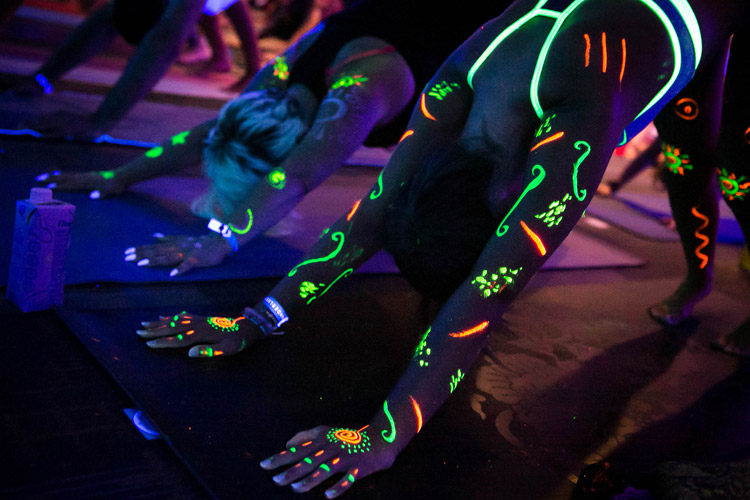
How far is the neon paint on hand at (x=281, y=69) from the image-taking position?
192 centimetres

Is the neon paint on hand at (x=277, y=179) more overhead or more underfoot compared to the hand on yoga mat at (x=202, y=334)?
more overhead

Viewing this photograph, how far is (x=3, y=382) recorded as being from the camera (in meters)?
0.99

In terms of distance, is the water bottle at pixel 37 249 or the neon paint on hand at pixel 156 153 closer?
the water bottle at pixel 37 249

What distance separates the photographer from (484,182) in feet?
3.91

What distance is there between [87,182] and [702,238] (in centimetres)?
193

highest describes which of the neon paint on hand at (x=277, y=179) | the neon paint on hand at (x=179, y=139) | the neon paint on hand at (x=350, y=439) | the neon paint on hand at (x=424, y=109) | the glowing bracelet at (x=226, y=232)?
the neon paint on hand at (x=424, y=109)

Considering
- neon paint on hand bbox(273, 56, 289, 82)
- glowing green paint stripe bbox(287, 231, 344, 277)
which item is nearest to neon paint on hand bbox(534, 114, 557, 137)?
glowing green paint stripe bbox(287, 231, 344, 277)

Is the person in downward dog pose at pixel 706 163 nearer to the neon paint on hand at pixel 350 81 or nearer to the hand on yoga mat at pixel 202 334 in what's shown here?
the neon paint on hand at pixel 350 81

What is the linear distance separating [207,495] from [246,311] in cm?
46

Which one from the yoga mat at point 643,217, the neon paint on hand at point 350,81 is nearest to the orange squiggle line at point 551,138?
the neon paint on hand at point 350,81

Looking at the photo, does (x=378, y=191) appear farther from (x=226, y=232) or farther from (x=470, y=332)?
(x=226, y=232)

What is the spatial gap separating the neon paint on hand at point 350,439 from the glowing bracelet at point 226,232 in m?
0.81

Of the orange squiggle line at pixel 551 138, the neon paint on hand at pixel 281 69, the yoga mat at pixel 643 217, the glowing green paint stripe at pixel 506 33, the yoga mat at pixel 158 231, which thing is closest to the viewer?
the orange squiggle line at pixel 551 138

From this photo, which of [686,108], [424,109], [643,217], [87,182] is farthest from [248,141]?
[643,217]
